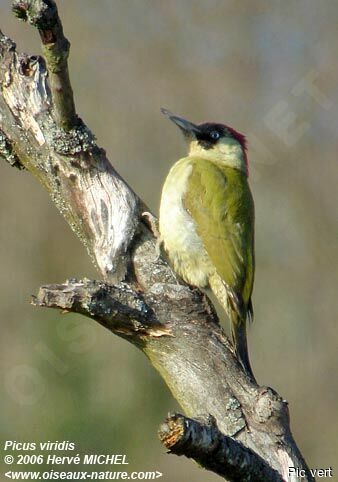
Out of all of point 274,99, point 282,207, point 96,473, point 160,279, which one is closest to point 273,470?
point 160,279

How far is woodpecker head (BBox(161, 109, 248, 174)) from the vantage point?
480 centimetres

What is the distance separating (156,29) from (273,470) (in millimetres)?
5323

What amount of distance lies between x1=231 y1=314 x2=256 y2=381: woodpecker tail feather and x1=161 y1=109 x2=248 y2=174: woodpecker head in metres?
1.03

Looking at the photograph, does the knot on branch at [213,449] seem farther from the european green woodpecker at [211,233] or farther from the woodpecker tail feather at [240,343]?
the european green woodpecker at [211,233]

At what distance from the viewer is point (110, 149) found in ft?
23.2

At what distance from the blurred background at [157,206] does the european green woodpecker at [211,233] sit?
6.76 feet

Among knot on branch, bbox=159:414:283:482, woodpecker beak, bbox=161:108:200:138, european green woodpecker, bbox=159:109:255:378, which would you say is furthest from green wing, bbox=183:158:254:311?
A: knot on branch, bbox=159:414:283:482

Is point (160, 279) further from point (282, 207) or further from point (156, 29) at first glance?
point (156, 29)

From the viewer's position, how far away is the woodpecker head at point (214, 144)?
4.80m

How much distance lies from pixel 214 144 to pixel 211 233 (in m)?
0.76

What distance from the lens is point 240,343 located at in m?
3.53

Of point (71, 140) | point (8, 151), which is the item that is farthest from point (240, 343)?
point (8, 151)

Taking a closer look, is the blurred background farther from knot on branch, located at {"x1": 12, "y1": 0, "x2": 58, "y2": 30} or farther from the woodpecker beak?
knot on branch, located at {"x1": 12, "y1": 0, "x2": 58, "y2": 30}

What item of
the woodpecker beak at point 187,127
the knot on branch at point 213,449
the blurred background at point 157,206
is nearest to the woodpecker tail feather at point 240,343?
the knot on branch at point 213,449
